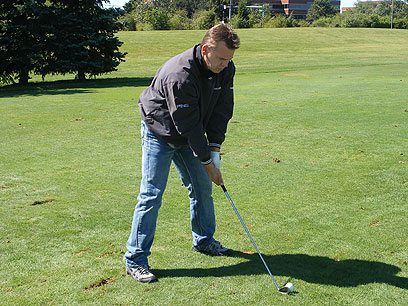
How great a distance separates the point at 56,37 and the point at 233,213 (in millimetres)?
20193

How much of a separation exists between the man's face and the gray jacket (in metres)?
0.08

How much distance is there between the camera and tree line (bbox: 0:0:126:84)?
22484mm

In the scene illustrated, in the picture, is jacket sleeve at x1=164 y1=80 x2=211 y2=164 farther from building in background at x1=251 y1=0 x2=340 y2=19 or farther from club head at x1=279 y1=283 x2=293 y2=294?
building in background at x1=251 y1=0 x2=340 y2=19

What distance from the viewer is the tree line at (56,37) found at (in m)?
22.5

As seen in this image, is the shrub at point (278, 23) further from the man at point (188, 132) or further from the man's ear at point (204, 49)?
the man's ear at point (204, 49)

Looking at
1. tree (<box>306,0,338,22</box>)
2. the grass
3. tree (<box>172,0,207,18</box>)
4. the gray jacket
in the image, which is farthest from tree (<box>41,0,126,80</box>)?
tree (<box>306,0,338,22</box>)

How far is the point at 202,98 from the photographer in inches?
156

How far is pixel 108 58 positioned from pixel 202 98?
21542 mm

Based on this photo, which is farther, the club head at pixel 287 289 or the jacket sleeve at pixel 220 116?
the jacket sleeve at pixel 220 116

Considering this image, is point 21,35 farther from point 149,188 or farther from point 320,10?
point 320,10

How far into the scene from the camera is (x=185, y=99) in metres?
3.73

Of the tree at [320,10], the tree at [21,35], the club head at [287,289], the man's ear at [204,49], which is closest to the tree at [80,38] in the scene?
the tree at [21,35]

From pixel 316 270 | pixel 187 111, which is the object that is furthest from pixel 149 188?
pixel 316 270

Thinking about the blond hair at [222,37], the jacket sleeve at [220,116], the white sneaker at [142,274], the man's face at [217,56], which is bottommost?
the white sneaker at [142,274]
